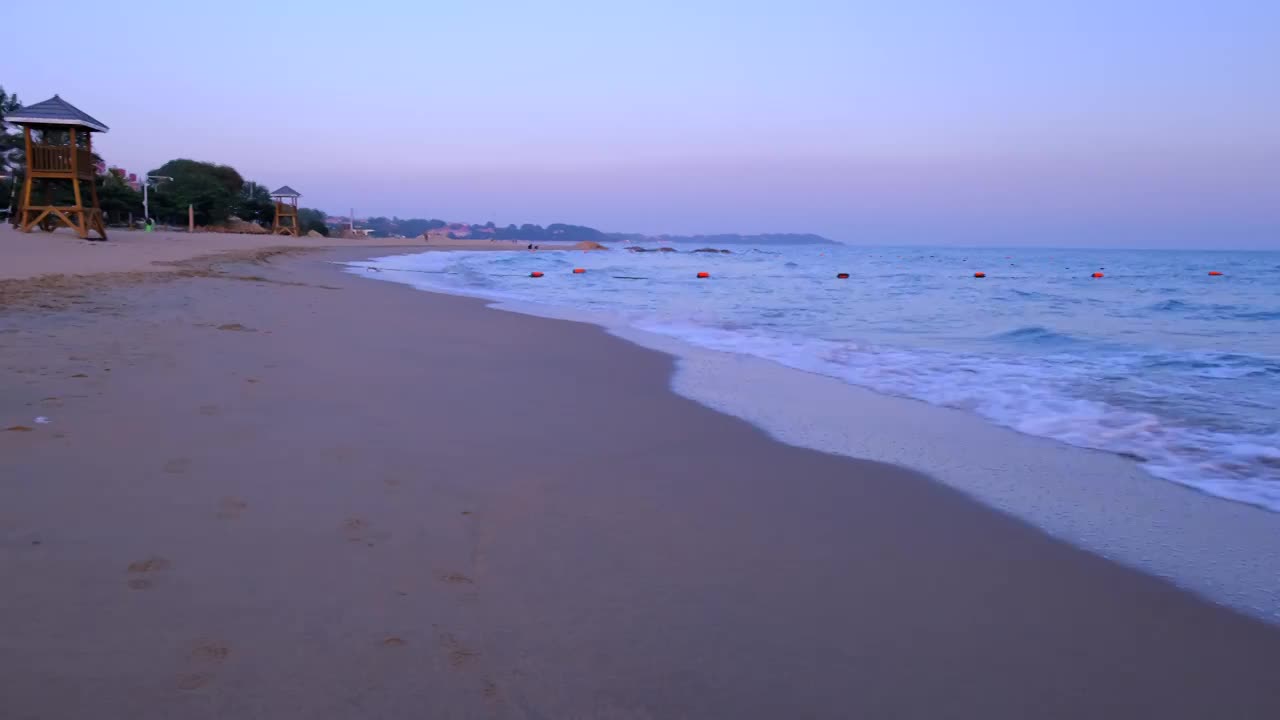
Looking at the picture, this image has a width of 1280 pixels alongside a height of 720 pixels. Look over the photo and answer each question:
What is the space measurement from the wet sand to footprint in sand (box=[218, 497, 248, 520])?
0.01 meters

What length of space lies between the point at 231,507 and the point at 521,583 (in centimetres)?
122

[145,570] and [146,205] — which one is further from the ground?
[146,205]

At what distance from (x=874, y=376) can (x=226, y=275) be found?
38.0ft

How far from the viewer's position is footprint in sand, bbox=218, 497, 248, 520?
8.88 ft

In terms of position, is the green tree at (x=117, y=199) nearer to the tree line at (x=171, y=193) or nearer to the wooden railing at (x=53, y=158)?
the tree line at (x=171, y=193)

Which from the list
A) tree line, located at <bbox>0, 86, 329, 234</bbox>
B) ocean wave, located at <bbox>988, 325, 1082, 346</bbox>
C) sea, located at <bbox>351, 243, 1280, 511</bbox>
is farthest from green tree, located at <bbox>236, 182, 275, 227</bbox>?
ocean wave, located at <bbox>988, 325, 1082, 346</bbox>

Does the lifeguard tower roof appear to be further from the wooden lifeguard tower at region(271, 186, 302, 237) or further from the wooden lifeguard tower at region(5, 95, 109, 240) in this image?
the wooden lifeguard tower at region(271, 186, 302, 237)

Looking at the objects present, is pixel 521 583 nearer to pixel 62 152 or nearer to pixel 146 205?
pixel 62 152

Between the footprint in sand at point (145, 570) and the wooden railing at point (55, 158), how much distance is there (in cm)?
2275

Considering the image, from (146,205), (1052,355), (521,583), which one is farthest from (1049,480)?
(146,205)

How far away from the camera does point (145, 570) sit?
2.27 meters

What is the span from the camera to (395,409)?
4.54 m

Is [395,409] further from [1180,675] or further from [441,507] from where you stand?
[1180,675]

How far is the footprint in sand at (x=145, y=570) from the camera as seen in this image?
85.8 inches
